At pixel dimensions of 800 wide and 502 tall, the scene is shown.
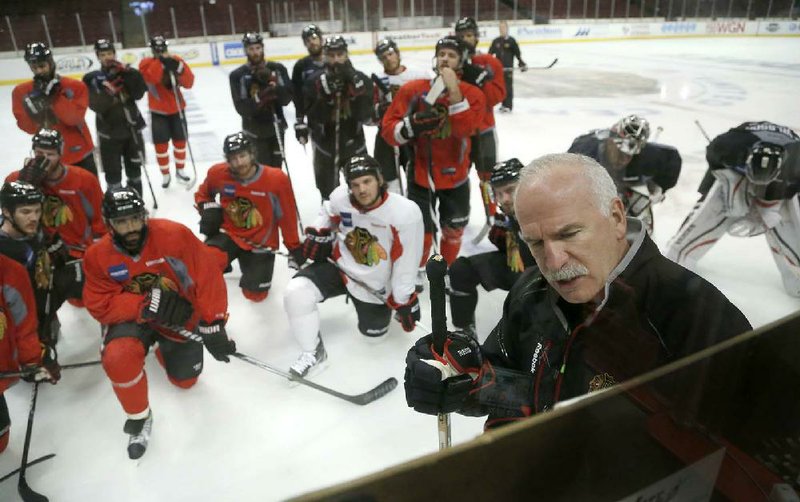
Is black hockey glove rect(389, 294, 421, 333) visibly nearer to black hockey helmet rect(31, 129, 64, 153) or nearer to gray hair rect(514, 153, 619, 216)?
gray hair rect(514, 153, 619, 216)

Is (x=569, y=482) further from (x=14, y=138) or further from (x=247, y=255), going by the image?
(x=14, y=138)

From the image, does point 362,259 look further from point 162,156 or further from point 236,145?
point 162,156

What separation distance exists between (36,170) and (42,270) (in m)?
0.65

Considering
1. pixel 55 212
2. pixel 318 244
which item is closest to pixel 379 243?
pixel 318 244

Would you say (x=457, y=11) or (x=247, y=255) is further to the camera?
(x=457, y=11)

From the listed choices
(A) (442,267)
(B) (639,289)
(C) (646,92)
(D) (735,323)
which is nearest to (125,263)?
(A) (442,267)

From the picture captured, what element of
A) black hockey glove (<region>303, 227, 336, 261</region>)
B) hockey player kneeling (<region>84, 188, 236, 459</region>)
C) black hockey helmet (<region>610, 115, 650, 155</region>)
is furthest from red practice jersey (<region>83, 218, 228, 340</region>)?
black hockey helmet (<region>610, 115, 650, 155</region>)

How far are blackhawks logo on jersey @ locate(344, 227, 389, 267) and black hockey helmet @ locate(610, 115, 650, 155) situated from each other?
119 cm

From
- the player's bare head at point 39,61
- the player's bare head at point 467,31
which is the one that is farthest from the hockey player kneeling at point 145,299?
the player's bare head at point 467,31

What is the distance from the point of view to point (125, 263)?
7.25 ft

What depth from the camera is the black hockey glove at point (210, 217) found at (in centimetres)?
306

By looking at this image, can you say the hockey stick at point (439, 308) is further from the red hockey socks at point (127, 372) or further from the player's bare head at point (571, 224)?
the red hockey socks at point (127, 372)

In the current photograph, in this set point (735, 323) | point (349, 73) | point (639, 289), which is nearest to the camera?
point (735, 323)

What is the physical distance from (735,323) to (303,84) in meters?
3.78
